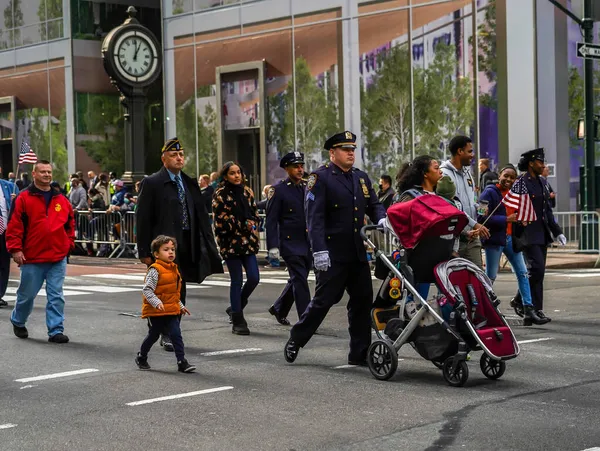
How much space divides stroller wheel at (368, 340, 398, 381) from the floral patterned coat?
3626 millimetres

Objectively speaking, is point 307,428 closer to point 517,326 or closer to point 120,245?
point 517,326

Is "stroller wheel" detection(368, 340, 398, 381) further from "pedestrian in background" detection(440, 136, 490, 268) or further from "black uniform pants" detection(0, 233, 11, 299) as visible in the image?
"black uniform pants" detection(0, 233, 11, 299)

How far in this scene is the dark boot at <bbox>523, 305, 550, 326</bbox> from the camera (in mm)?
12508

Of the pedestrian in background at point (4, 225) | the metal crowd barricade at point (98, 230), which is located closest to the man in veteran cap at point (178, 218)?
the pedestrian in background at point (4, 225)

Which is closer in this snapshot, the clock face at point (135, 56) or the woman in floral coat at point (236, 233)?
the woman in floral coat at point (236, 233)

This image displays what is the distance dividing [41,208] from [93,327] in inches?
66.5

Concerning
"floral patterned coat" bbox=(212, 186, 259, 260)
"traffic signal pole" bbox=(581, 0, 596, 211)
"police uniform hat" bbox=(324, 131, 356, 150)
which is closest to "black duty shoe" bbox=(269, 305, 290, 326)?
"floral patterned coat" bbox=(212, 186, 259, 260)

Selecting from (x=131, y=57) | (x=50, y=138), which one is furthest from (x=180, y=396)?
(x=50, y=138)

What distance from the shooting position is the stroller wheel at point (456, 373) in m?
8.64

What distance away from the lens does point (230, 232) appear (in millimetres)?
12633

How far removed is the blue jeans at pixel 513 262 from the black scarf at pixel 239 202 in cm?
261

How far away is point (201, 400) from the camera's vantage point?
332 inches

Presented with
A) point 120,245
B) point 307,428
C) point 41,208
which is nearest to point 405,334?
point 307,428

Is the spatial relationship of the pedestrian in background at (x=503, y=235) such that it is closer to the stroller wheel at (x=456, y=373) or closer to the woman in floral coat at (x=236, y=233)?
the woman in floral coat at (x=236, y=233)
